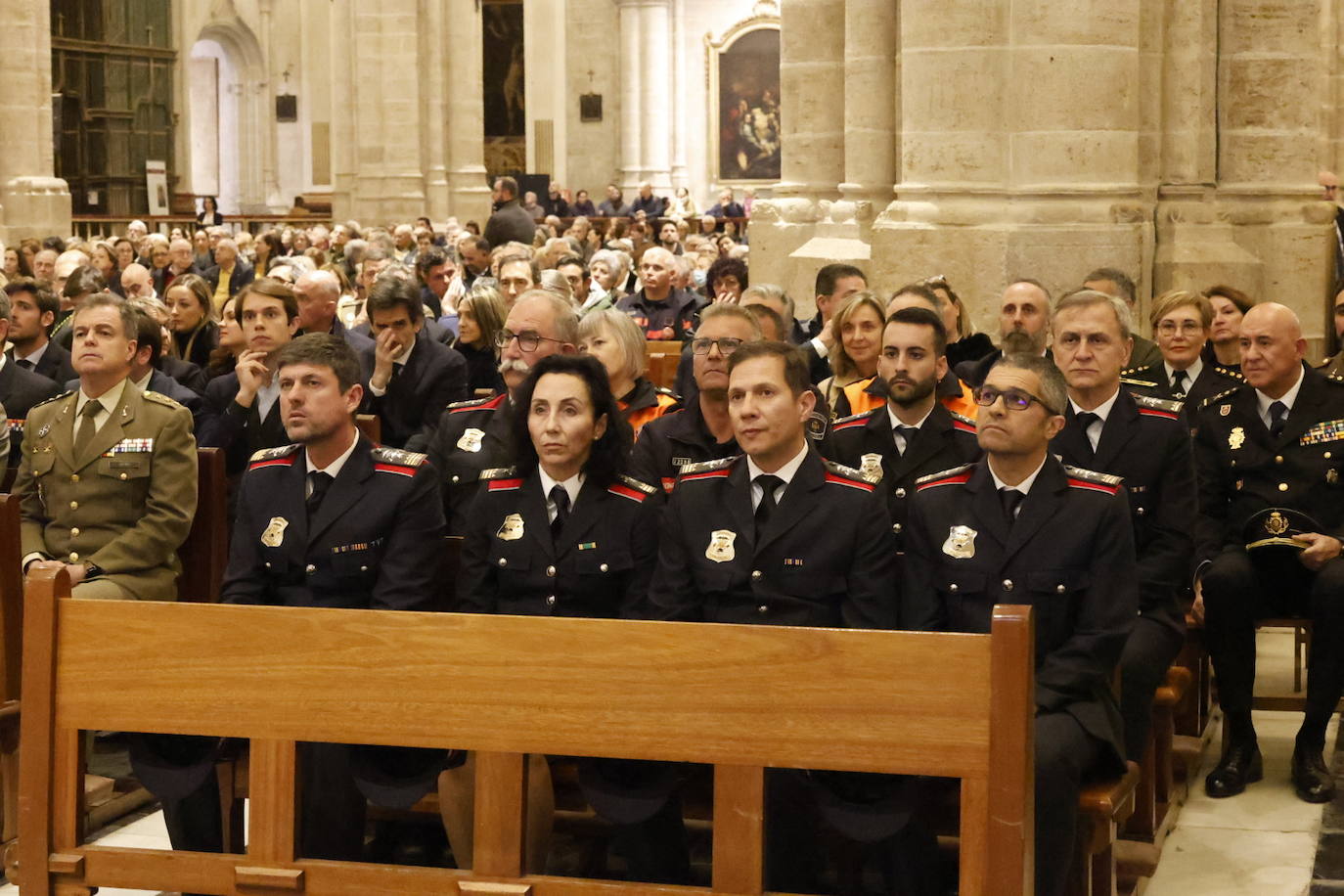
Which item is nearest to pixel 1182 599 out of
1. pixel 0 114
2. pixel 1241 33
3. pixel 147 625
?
pixel 147 625

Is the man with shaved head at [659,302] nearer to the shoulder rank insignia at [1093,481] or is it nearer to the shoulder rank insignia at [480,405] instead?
the shoulder rank insignia at [480,405]

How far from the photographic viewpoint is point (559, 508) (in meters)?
4.34

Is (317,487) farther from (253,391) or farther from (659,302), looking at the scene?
(659,302)

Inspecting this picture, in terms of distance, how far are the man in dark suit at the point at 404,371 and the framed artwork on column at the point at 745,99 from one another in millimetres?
23906

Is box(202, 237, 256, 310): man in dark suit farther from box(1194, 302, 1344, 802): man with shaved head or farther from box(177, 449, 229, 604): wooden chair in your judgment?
box(1194, 302, 1344, 802): man with shaved head

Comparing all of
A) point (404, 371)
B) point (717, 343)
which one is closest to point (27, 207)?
point (404, 371)

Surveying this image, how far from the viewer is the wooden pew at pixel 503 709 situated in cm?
304

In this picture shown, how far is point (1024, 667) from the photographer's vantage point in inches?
117

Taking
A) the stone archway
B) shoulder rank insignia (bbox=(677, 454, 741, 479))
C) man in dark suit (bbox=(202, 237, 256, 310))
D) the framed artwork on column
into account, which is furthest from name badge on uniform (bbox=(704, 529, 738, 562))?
the stone archway

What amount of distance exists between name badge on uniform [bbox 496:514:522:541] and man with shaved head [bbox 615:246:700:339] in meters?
5.36

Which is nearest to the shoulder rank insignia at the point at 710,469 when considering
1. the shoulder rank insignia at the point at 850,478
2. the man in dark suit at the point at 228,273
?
the shoulder rank insignia at the point at 850,478

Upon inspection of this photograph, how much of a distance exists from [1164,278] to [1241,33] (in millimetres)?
1206

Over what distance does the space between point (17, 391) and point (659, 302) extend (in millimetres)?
4284

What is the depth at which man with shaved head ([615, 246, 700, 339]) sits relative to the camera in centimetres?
976
